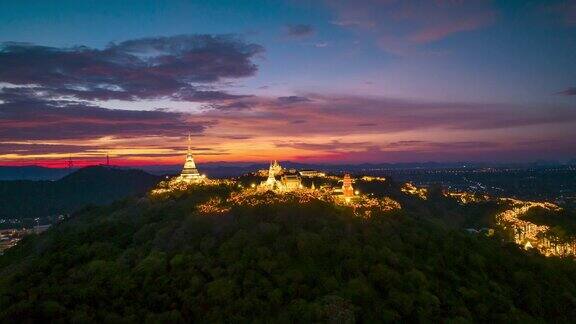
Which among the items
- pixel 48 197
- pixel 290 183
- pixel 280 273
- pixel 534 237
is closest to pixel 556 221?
pixel 534 237

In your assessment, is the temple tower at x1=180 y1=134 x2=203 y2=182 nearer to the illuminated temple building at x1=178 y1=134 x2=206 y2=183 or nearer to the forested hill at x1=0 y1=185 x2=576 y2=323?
the illuminated temple building at x1=178 y1=134 x2=206 y2=183

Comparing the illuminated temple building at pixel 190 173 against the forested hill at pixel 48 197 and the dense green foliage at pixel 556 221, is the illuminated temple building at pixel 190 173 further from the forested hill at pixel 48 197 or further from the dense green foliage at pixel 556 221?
the forested hill at pixel 48 197

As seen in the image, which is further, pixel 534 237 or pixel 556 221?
pixel 556 221

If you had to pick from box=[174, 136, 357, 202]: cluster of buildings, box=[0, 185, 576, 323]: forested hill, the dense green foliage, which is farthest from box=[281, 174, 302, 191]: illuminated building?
the dense green foliage

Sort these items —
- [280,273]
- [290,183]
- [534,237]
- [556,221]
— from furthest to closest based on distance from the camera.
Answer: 1. [556,221]
2. [534,237]
3. [290,183]
4. [280,273]

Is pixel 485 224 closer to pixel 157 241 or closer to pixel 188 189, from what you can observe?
pixel 188 189

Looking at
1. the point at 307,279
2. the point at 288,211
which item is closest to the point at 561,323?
the point at 307,279

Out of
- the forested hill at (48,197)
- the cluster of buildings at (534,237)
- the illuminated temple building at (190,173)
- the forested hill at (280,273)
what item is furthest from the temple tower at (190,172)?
the forested hill at (48,197)

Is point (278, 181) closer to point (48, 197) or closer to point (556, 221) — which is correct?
point (556, 221)
